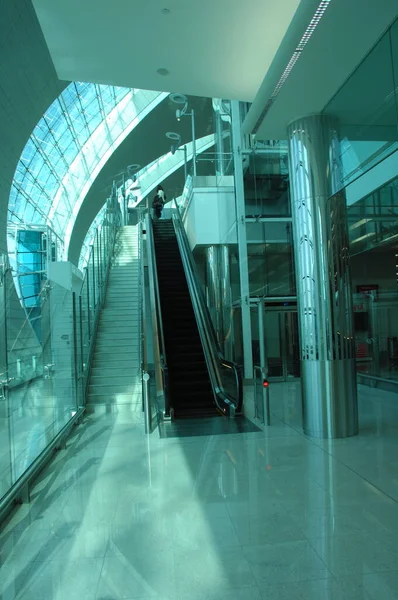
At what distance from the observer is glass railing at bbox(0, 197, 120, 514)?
13.1 feet

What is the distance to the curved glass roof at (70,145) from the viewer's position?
24.3m

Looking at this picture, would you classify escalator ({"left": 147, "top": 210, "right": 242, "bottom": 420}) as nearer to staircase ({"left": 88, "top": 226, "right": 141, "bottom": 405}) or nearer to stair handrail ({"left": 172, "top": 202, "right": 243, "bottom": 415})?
stair handrail ({"left": 172, "top": 202, "right": 243, "bottom": 415})

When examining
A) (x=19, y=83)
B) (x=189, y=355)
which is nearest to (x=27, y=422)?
(x=189, y=355)

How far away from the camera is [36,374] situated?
17.0ft

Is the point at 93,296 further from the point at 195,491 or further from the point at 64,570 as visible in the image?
the point at 64,570

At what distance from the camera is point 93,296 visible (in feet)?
37.5

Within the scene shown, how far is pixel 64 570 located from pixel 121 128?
28.0 metres

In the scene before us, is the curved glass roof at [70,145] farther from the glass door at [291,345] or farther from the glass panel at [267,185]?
the glass door at [291,345]

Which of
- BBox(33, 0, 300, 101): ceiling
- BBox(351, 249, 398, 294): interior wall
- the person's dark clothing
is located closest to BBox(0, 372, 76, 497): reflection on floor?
BBox(33, 0, 300, 101): ceiling

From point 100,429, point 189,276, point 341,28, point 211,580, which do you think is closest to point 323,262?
point 341,28

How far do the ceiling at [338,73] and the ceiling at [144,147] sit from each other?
12849 millimetres

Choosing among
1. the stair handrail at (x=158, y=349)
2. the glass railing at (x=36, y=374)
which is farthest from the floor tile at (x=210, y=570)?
the stair handrail at (x=158, y=349)

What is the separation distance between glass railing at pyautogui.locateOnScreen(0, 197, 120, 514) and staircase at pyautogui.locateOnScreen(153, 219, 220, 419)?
1.73 metres

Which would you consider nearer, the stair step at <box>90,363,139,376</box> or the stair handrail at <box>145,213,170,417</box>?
the stair handrail at <box>145,213,170,417</box>
